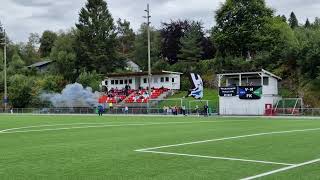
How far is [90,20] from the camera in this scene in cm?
11112

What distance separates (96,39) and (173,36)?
Result: 56.5 feet

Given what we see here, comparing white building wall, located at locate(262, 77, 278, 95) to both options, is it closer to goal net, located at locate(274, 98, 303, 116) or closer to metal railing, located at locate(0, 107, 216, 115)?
goal net, located at locate(274, 98, 303, 116)

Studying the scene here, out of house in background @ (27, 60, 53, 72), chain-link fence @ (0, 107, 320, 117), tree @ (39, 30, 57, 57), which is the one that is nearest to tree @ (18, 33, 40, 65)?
tree @ (39, 30, 57, 57)

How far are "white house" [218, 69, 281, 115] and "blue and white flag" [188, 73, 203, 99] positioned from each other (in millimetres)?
13926

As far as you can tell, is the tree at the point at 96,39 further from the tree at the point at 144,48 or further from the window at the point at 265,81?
the window at the point at 265,81

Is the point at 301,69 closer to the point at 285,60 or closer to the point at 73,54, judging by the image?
the point at 285,60

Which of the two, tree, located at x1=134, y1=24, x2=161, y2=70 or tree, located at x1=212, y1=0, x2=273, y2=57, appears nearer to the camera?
tree, located at x1=212, y1=0, x2=273, y2=57

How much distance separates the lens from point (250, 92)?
59.8 metres

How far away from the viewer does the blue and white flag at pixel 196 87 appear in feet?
260

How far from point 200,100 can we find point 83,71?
40.2 meters

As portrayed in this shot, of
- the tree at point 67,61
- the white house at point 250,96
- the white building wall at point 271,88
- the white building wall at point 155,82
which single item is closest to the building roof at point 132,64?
the tree at point 67,61

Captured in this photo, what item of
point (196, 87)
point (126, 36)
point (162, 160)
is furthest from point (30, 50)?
point (162, 160)

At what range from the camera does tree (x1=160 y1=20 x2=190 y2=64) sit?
102375 mm

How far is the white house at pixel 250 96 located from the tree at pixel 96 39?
154 feet
